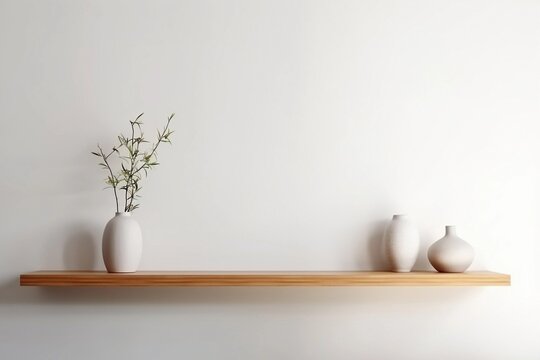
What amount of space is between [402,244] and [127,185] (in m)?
0.87

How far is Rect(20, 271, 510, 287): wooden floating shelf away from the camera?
1.89 metres

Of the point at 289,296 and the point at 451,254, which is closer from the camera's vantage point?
the point at 451,254

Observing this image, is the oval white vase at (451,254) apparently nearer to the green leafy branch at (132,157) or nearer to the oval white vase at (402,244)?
the oval white vase at (402,244)

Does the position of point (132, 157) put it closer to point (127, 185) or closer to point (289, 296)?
point (127, 185)

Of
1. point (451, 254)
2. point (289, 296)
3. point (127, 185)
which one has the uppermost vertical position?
point (127, 185)

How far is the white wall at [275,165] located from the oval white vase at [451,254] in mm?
116

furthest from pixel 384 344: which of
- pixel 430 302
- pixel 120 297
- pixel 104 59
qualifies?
pixel 104 59

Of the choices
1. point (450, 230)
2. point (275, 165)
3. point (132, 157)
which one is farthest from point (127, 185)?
point (450, 230)

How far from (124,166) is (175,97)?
28 centimetres

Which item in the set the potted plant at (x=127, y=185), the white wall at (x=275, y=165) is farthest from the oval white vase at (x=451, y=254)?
the potted plant at (x=127, y=185)

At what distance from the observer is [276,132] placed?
2117 millimetres

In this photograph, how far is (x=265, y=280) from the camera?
1.89 metres

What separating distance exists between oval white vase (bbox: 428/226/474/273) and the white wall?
0.12 m

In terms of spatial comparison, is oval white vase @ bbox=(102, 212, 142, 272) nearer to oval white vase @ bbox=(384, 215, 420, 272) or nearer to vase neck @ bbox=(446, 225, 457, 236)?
oval white vase @ bbox=(384, 215, 420, 272)
